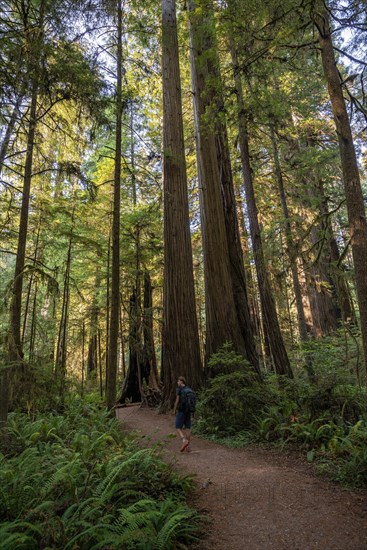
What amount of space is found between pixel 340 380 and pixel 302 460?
1.74 meters

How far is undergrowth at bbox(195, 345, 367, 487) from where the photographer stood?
507cm

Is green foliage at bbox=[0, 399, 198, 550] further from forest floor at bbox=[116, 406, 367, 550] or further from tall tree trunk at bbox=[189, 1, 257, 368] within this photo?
tall tree trunk at bbox=[189, 1, 257, 368]

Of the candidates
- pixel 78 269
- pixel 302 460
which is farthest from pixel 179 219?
pixel 78 269

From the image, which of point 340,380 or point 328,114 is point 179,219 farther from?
point 328,114

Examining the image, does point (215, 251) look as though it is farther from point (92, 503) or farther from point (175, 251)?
point (92, 503)

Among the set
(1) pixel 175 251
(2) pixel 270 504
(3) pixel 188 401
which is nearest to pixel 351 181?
(2) pixel 270 504

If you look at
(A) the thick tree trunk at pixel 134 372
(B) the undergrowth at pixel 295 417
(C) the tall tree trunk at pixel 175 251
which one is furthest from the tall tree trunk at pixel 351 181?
(A) the thick tree trunk at pixel 134 372

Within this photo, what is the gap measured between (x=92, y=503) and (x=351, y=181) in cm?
526

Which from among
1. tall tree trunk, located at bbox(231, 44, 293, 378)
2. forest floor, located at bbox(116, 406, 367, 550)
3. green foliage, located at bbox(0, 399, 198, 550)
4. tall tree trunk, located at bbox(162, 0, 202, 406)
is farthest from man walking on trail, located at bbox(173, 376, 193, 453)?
tall tree trunk, located at bbox(231, 44, 293, 378)

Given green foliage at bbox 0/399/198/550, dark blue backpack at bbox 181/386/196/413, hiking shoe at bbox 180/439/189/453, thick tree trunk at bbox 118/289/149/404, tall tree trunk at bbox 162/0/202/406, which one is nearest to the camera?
green foliage at bbox 0/399/198/550

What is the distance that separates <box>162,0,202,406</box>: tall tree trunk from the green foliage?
4.11 meters

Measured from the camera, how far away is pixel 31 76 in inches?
204

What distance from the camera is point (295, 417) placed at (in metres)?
6.67

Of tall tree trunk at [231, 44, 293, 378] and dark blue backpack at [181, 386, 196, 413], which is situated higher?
tall tree trunk at [231, 44, 293, 378]
